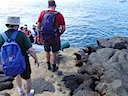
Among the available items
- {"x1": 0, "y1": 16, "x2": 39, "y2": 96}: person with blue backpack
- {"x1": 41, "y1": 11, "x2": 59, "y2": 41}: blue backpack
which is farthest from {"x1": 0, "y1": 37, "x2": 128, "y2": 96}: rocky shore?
{"x1": 0, "y1": 16, "x2": 39, "y2": 96}: person with blue backpack

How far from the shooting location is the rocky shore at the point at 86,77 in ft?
20.5

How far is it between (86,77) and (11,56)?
303cm

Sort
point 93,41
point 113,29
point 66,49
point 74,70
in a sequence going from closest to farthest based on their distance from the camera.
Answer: point 74,70 → point 66,49 → point 93,41 → point 113,29

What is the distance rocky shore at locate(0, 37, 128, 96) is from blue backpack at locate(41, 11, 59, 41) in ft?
4.42

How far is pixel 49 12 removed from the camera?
7.30m

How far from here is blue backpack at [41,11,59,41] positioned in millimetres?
7238

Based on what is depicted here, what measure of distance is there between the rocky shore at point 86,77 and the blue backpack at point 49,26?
1347 mm

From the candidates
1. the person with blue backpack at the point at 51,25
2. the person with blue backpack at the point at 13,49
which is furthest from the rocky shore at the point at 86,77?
the person with blue backpack at the point at 13,49

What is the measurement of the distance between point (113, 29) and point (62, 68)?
18.6 metres

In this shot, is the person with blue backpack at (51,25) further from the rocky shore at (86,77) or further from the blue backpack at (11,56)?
the blue backpack at (11,56)

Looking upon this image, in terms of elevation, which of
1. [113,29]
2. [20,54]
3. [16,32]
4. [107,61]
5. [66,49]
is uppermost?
[16,32]

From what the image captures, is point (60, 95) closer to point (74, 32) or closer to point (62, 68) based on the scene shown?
point (62, 68)

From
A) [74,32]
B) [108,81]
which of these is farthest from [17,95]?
[74,32]

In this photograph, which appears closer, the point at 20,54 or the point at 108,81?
the point at 20,54
